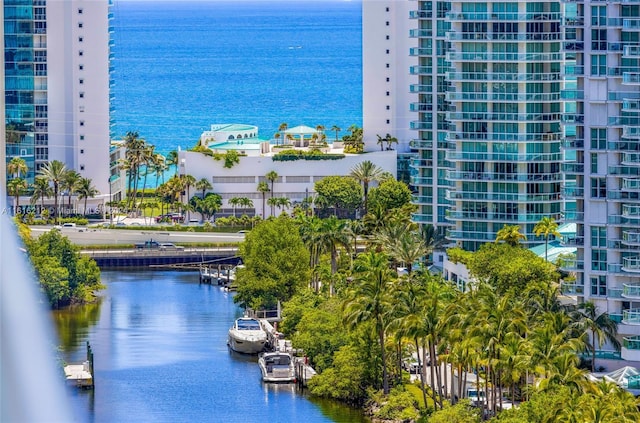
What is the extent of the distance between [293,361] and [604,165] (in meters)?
17.2

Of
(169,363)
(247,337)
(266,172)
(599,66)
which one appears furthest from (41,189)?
(599,66)

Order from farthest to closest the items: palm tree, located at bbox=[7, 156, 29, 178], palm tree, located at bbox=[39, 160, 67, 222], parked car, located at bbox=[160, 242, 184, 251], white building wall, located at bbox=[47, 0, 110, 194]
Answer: white building wall, located at bbox=[47, 0, 110, 194] < palm tree, located at bbox=[7, 156, 29, 178] < palm tree, located at bbox=[39, 160, 67, 222] < parked car, located at bbox=[160, 242, 184, 251]

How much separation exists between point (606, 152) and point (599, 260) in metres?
4.28

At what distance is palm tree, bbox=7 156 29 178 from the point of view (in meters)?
120

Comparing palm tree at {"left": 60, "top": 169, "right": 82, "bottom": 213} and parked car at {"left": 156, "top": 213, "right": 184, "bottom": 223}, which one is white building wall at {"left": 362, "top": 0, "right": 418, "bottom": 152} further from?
palm tree at {"left": 60, "top": 169, "right": 82, "bottom": 213}

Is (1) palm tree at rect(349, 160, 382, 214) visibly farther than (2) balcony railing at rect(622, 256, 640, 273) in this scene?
Yes

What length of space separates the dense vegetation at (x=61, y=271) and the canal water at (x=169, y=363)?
1.30 metres

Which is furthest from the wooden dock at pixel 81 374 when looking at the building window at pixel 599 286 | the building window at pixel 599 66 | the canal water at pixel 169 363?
the building window at pixel 599 66

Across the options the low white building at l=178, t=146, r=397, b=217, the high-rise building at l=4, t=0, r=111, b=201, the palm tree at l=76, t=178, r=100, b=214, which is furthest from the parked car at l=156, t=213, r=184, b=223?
the high-rise building at l=4, t=0, r=111, b=201

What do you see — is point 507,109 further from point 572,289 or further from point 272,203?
point 272,203

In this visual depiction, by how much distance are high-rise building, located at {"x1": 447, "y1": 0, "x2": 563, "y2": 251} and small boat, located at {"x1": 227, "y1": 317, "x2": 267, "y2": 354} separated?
41.9 feet

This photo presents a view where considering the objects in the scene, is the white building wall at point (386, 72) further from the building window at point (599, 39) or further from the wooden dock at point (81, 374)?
the building window at point (599, 39)

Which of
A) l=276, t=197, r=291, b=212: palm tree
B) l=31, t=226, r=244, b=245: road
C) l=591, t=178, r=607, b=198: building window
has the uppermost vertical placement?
l=591, t=178, r=607, b=198: building window

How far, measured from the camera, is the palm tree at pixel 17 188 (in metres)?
118
